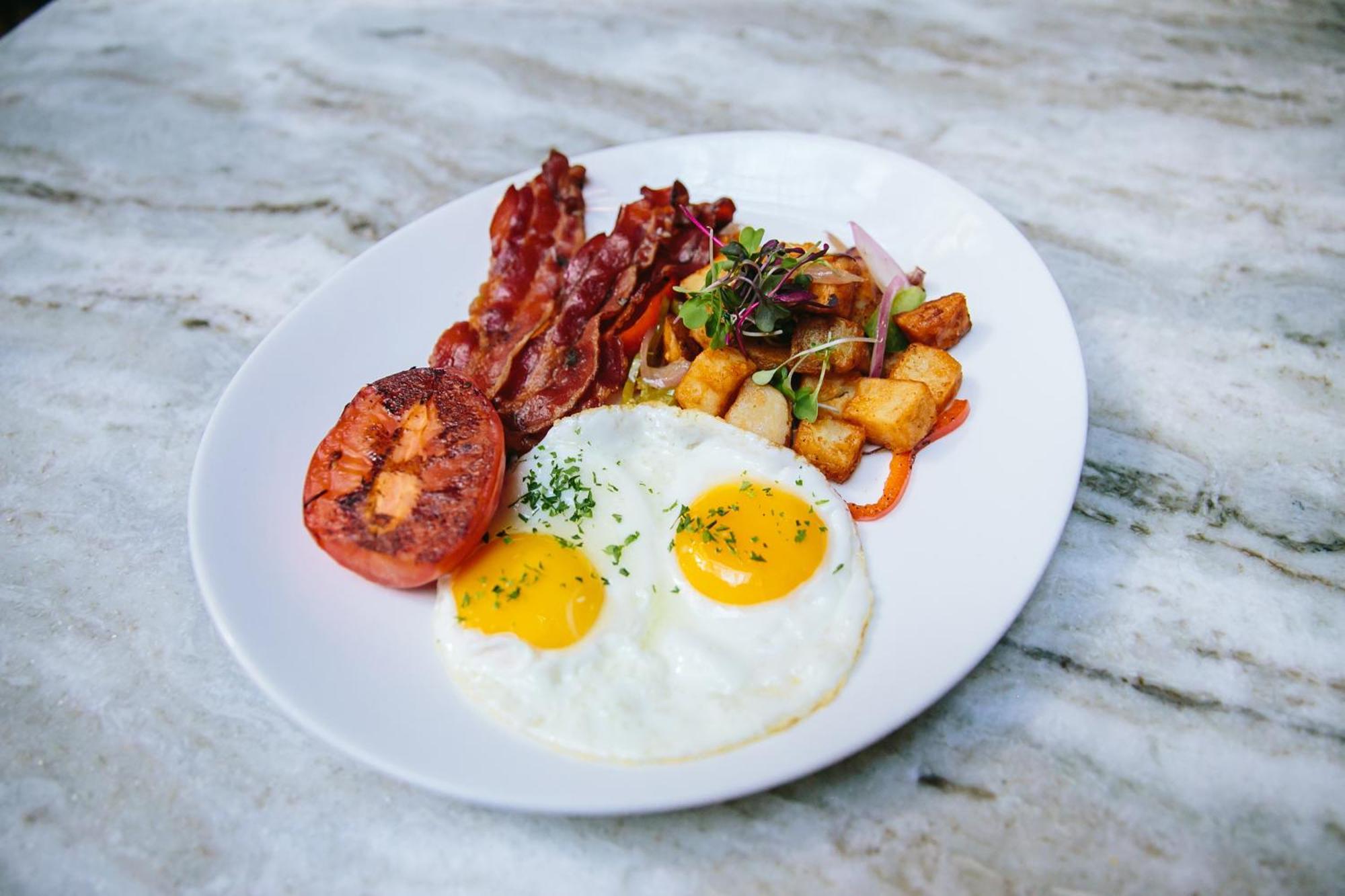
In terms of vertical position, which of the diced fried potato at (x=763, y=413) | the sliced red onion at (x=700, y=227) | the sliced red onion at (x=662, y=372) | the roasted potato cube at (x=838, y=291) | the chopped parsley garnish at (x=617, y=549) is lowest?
the chopped parsley garnish at (x=617, y=549)

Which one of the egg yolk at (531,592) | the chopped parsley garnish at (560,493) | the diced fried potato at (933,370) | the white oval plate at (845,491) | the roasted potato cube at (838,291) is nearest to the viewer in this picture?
the white oval plate at (845,491)

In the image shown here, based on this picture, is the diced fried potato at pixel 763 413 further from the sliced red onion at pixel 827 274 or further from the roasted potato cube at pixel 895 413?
the sliced red onion at pixel 827 274

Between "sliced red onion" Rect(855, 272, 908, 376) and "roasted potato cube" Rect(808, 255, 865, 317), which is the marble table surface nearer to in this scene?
"sliced red onion" Rect(855, 272, 908, 376)

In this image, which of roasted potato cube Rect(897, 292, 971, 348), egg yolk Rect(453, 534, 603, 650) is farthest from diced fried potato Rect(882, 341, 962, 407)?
egg yolk Rect(453, 534, 603, 650)

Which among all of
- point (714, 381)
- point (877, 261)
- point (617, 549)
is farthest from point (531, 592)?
point (877, 261)

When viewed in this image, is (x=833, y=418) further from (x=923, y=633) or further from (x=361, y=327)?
(x=361, y=327)

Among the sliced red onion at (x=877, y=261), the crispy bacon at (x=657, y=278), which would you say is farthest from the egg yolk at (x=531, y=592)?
the sliced red onion at (x=877, y=261)

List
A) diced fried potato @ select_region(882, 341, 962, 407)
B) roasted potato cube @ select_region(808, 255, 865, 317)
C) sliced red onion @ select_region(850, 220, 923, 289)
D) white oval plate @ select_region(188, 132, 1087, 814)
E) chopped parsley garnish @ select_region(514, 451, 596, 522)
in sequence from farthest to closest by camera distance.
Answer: sliced red onion @ select_region(850, 220, 923, 289) < roasted potato cube @ select_region(808, 255, 865, 317) < diced fried potato @ select_region(882, 341, 962, 407) < chopped parsley garnish @ select_region(514, 451, 596, 522) < white oval plate @ select_region(188, 132, 1087, 814)
